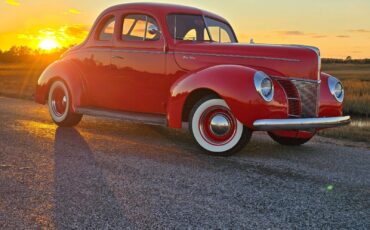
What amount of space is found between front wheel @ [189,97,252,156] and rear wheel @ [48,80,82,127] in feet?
9.32

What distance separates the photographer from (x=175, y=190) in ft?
14.1

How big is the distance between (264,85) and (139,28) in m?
2.45

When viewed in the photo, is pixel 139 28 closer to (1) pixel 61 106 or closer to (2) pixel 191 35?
(2) pixel 191 35

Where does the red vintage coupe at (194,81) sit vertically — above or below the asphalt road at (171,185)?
above

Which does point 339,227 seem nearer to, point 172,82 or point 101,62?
point 172,82

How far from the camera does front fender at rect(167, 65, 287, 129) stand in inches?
221

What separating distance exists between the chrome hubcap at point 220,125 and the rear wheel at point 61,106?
3.04 meters

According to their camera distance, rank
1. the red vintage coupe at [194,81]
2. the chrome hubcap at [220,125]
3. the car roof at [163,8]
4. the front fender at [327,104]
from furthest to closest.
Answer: the car roof at [163,8]
the front fender at [327,104]
the chrome hubcap at [220,125]
the red vintage coupe at [194,81]

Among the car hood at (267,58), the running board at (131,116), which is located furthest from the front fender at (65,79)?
the car hood at (267,58)

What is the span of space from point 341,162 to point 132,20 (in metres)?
3.67

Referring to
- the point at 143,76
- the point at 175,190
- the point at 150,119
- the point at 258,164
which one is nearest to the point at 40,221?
the point at 175,190

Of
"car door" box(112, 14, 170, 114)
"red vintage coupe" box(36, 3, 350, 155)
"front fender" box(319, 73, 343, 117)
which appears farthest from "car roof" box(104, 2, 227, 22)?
"front fender" box(319, 73, 343, 117)

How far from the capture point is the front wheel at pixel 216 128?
5844mm

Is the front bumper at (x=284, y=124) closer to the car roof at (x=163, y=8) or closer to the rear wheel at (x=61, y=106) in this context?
the car roof at (x=163, y=8)
